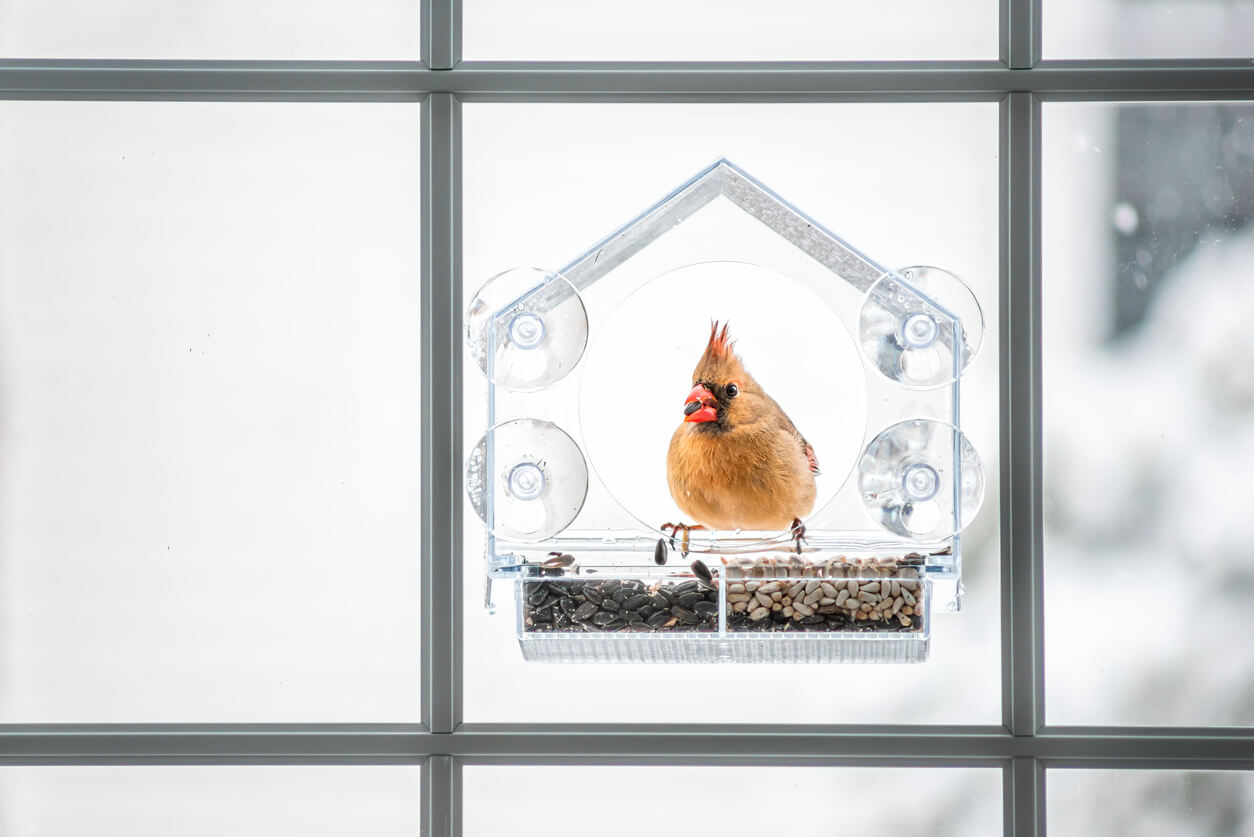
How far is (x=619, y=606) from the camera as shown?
3.78ft

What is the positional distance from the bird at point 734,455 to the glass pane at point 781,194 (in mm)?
449

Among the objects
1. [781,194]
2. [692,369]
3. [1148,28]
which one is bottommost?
[692,369]

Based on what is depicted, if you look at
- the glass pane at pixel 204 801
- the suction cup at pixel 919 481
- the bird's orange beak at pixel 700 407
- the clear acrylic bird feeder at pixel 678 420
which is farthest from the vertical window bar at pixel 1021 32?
the glass pane at pixel 204 801

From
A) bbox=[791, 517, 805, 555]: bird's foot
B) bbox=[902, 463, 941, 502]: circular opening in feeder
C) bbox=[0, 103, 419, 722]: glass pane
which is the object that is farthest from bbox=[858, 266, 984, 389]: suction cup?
bbox=[0, 103, 419, 722]: glass pane

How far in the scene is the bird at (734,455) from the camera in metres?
1.11

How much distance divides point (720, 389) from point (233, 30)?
110 cm

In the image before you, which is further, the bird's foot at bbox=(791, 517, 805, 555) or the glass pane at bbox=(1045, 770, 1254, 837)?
the glass pane at bbox=(1045, 770, 1254, 837)

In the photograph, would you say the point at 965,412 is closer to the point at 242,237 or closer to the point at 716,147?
the point at 716,147

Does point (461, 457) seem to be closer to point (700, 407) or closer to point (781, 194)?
point (700, 407)

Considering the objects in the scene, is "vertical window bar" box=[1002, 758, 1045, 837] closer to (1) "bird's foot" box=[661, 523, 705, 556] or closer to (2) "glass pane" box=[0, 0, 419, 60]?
(1) "bird's foot" box=[661, 523, 705, 556]

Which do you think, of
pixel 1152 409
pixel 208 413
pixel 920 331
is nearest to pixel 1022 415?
pixel 1152 409

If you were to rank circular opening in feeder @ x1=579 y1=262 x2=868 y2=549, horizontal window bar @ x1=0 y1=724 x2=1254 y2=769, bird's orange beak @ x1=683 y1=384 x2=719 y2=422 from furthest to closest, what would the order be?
1. horizontal window bar @ x1=0 y1=724 x2=1254 y2=769
2. circular opening in feeder @ x1=579 y1=262 x2=868 y2=549
3. bird's orange beak @ x1=683 y1=384 x2=719 y2=422

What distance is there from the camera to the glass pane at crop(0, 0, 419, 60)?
4.84ft

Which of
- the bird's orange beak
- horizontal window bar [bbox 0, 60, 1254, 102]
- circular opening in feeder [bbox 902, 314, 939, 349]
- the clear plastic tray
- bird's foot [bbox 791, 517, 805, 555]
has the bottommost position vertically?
the clear plastic tray
